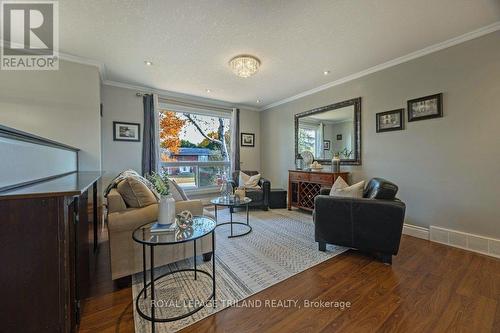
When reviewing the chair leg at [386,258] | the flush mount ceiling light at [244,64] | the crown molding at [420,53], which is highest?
the crown molding at [420,53]

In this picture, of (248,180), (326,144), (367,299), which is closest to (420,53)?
(326,144)

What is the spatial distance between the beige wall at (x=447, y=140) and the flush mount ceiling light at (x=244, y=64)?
6.29 ft

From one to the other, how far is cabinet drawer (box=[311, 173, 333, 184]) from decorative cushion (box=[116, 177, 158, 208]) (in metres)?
2.85

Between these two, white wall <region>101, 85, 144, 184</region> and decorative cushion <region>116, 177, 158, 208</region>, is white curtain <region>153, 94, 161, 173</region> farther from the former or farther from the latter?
decorative cushion <region>116, 177, 158, 208</region>

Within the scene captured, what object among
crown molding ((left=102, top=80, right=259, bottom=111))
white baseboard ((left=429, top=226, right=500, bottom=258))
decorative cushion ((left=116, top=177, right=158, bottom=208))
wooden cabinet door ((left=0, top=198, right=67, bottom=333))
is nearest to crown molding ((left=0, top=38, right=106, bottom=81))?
crown molding ((left=102, top=80, right=259, bottom=111))

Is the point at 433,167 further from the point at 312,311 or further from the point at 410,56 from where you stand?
the point at 312,311

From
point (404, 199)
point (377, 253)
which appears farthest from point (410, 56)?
point (377, 253)

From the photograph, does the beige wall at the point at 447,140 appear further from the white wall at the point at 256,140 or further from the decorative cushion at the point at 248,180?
the white wall at the point at 256,140

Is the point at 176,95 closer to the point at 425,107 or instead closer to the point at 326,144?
the point at 326,144

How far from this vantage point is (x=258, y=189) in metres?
4.15

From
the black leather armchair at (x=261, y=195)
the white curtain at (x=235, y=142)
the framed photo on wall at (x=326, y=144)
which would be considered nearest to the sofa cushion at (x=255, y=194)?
the black leather armchair at (x=261, y=195)

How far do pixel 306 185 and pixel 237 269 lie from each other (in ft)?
8.23

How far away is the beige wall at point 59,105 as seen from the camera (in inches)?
103

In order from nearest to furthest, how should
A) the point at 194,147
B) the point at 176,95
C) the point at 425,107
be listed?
the point at 425,107 → the point at 176,95 → the point at 194,147
